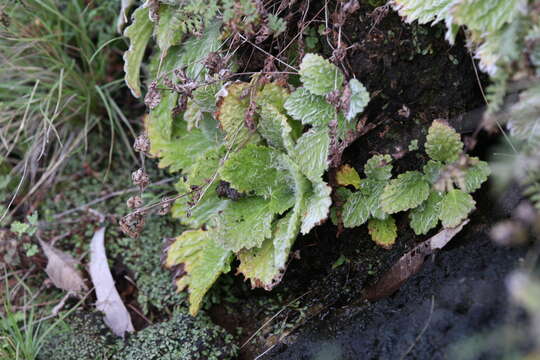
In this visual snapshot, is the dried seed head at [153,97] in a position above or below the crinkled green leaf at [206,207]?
above

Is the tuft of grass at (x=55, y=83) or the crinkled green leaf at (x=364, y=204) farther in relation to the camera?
the tuft of grass at (x=55, y=83)

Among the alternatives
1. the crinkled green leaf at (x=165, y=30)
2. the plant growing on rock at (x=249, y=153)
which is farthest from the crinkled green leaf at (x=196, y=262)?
the crinkled green leaf at (x=165, y=30)

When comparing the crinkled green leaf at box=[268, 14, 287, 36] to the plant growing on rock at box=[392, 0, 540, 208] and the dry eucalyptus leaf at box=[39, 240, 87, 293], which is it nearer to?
the plant growing on rock at box=[392, 0, 540, 208]

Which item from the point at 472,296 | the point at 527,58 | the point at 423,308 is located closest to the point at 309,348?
the point at 423,308

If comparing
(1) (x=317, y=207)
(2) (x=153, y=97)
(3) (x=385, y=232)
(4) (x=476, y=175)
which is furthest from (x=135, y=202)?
(4) (x=476, y=175)

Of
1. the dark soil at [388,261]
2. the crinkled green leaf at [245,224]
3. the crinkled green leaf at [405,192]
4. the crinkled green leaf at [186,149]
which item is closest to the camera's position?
the dark soil at [388,261]

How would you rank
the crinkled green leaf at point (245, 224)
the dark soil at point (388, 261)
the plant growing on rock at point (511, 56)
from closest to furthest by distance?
the plant growing on rock at point (511, 56) < the dark soil at point (388, 261) < the crinkled green leaf at point (245, 224)

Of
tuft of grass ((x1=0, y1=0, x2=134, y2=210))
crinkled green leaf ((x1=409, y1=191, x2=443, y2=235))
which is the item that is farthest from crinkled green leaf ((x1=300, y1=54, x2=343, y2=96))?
tuft of grass ((x1=0, y1=0, x2=134, y2=210))

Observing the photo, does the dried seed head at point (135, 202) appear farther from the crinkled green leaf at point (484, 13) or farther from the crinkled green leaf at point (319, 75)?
the crinkled green leaf at point (484, 13)
